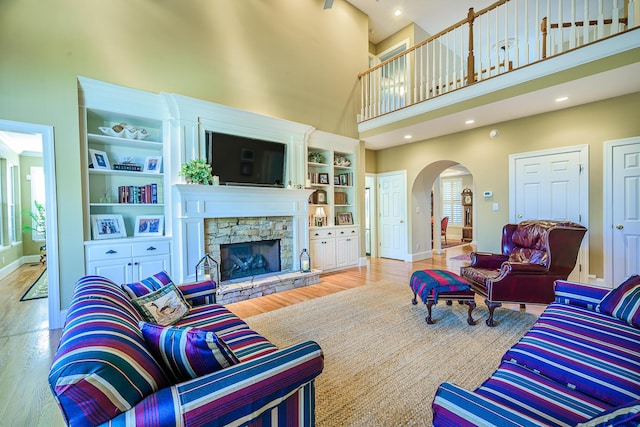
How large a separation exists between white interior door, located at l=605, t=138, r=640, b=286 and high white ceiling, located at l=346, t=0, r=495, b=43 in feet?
13.1

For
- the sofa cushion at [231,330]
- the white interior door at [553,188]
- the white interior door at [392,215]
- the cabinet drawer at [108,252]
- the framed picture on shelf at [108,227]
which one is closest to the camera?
the sofa cushion at [231,330]

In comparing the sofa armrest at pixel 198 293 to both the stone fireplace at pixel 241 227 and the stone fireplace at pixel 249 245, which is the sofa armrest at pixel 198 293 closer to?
the stone fireplace at pixel 241 227

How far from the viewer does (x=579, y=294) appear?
2.03 m

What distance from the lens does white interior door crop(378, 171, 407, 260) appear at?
638 centimetres

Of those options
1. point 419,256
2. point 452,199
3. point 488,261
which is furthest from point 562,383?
point 452,199

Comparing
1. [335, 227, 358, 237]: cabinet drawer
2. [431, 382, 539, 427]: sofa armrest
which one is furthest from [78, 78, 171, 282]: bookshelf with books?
[431, 382, 539, 427]: sofa armrest

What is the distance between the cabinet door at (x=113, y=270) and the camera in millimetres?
3166

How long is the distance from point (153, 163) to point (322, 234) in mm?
2936

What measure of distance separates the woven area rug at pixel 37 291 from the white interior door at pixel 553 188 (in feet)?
23.2

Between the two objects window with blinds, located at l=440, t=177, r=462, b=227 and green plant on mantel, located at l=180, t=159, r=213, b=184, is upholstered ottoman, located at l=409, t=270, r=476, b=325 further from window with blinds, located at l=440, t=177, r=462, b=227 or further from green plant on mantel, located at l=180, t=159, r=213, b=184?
window with blinds, located at l=440, t=177, r=462, b=227

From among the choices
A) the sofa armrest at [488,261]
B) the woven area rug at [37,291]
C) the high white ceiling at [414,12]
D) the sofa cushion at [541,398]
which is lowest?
the woven area rug at [37,291]

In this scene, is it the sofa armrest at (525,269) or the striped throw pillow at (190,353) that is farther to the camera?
the sofa armrest at (525,269)

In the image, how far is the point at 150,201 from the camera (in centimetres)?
361

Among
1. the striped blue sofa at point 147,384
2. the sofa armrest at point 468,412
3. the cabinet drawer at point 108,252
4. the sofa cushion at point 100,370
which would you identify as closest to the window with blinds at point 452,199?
the cabinet drawer at point 108,252
